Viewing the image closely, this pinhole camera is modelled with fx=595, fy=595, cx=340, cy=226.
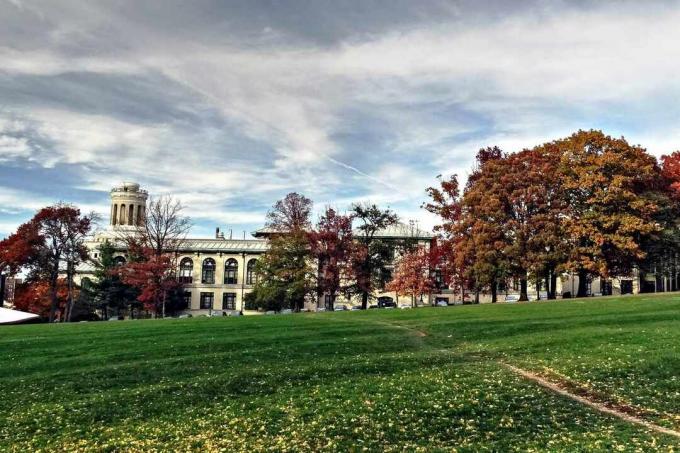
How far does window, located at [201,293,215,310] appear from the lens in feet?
348

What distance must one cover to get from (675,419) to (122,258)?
95825 mm

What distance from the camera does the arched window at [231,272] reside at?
352 ft

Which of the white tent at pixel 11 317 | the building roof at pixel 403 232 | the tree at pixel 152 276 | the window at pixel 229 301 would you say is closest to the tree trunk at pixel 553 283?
the building roof at pixel 403 232

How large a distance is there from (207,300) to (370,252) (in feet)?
137

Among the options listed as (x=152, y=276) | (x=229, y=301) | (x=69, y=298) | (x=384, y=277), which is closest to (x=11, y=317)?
(x=152, y=276)

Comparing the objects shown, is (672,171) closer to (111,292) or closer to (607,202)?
(607,202)

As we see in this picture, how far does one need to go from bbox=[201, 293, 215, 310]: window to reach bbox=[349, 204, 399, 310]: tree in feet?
126

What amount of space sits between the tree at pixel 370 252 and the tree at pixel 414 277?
8.03 feet

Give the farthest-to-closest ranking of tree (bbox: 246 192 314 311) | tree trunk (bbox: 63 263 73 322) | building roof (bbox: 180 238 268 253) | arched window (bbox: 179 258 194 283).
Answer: building roof (bbox: 180 238 268 253) < arched window (bbox: 179 258 194 283) < tree trunk (bbox: 63 263 73 322) < tree (bbox: 246 192 314 311)

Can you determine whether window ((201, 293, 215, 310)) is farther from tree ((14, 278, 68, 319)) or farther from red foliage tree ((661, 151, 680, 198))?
red foliage tree ((661, 151, 680, 198))

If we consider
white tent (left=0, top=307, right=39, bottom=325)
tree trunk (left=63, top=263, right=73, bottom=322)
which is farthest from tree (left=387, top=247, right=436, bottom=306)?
tree trunk (left=63, top=263, right=73, bottom=322)

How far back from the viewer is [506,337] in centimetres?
2786

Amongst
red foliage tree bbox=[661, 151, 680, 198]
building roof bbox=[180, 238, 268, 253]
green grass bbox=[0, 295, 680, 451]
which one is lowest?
green grass bbox=[0, 295, 680, 451]

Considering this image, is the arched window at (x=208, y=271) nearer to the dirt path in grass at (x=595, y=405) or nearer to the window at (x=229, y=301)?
the window at (x=229, y=301)
